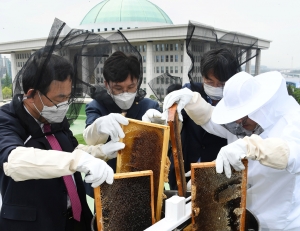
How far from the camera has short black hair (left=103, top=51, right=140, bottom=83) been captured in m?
2.37

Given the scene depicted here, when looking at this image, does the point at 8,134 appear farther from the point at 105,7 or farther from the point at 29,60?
the point at 105,7

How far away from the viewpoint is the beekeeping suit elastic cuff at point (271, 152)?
150 cm

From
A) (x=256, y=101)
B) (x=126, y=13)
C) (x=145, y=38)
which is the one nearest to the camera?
(x=256, y=101)

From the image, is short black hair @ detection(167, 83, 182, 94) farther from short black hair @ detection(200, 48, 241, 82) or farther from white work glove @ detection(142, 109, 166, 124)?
white work glove @ detection(142, 109, 166, 124)

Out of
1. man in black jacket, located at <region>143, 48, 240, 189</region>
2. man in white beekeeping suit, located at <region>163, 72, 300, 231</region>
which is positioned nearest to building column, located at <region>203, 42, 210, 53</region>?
man in black jacket, located at <region>143, 48, 240, 189</region>

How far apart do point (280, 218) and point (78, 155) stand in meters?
1.39

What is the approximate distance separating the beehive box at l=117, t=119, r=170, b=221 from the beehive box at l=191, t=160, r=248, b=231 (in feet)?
0.80

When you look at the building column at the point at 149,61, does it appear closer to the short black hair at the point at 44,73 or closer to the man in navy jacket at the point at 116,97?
the man in navy jacket at the point at 116,97

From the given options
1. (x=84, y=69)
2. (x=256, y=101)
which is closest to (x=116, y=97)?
(x=84, y=69)

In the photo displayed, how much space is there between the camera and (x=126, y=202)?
167cm

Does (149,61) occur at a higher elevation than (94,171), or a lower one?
higher

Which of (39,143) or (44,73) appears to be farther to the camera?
(39,143)

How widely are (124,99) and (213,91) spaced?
0.84 meters

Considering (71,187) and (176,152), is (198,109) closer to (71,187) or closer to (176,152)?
(176,152)
